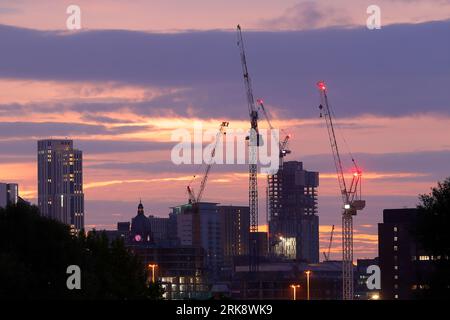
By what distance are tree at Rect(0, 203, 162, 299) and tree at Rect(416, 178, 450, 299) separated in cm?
Answer: 3050

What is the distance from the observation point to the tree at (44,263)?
127188mm

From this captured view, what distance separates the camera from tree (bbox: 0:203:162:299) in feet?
417

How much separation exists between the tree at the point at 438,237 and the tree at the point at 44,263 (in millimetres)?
30501

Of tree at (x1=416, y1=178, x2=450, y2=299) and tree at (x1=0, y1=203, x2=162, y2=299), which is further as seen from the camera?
tree at (x1=0, y1=203, x2=162, y2=299)

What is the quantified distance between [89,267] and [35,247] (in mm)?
9271

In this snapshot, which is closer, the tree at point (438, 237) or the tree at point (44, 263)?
the tree at point (438, 237)

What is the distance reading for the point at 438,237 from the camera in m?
125

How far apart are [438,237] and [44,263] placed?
3948cm

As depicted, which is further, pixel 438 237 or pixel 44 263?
pixel 44 263

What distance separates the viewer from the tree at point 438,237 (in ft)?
389

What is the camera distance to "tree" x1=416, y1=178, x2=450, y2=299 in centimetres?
11869
